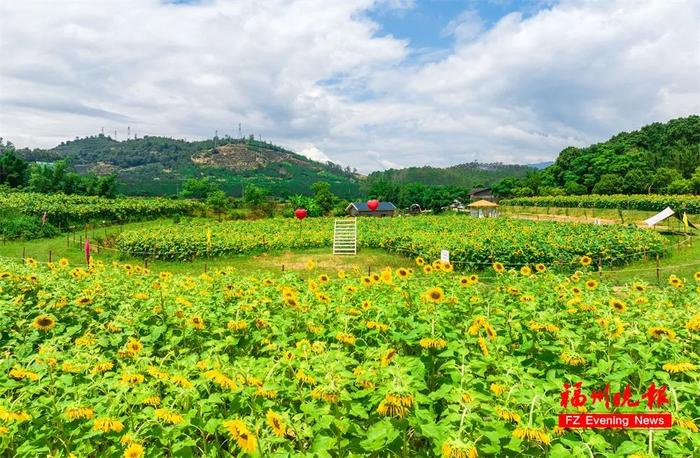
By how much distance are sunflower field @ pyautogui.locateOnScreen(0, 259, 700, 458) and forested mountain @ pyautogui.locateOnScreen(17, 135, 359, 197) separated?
10986 cm

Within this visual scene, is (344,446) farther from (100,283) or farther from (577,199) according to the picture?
(577,199)

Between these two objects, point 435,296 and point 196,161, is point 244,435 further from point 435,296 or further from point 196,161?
point 196,161

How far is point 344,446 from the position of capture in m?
2.07

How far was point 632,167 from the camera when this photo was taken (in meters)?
52.5

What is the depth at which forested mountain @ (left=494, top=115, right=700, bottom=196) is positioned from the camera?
47344mm

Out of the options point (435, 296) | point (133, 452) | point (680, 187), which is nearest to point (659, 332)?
point (435, 296)

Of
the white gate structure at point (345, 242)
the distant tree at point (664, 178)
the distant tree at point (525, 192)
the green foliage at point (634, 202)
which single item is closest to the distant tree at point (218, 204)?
the white gate structure at point (345, 242)

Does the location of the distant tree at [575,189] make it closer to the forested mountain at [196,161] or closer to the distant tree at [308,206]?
the distant tree at [308,206]

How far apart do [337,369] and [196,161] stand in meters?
165

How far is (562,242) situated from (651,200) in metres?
26.2

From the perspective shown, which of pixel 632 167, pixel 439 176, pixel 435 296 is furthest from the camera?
pixel 439 176

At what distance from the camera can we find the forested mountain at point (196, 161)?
442 ft

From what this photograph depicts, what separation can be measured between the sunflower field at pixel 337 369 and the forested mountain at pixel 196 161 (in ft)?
360

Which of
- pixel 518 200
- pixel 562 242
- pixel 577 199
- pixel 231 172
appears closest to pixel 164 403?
pixel 562 242
